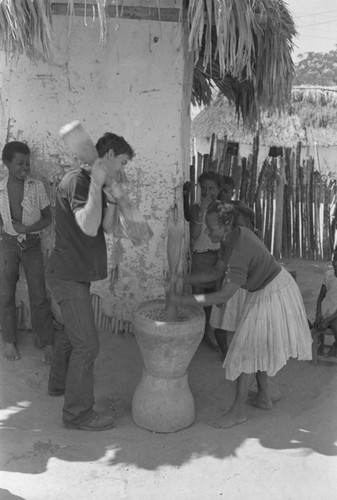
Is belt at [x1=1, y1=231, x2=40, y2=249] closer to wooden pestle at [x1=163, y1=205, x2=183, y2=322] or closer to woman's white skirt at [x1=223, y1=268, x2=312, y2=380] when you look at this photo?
wooden pestle at [x1=163, y1=205, x2=183, y2=322]

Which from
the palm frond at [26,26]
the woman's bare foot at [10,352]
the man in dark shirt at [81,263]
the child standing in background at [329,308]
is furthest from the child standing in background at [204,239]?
the palm frond at [26,26]

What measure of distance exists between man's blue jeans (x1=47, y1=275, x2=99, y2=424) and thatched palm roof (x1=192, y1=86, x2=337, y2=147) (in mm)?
9402

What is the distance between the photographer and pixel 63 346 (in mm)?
3236

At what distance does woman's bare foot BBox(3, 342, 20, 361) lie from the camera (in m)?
3.71

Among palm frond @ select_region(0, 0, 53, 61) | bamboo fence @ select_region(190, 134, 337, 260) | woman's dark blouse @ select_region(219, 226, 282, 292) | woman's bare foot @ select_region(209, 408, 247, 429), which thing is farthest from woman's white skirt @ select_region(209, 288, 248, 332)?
bamboo fence @ select_region(190, 134, 337, 260)

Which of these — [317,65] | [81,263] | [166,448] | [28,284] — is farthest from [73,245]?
Answer: [317,65]

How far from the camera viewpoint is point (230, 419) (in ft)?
10.1

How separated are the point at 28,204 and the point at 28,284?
0.57 meters

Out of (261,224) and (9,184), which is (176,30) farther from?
(261,224)

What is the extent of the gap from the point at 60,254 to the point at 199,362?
62.2 inches

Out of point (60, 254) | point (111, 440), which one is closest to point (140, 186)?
point (60, 254)

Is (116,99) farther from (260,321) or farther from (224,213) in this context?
(260,321)

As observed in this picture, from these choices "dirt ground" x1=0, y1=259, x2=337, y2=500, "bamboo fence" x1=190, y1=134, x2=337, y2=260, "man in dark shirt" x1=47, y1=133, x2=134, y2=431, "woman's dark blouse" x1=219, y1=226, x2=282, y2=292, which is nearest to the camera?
"dirt ground" x1=0, y1=259, x2=337, y2=500

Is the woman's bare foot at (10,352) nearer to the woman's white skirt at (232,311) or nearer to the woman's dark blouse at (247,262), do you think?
the woman's white skirt at (232,311)
